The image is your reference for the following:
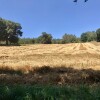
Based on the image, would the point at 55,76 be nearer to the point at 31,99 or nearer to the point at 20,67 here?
the point at 20,67

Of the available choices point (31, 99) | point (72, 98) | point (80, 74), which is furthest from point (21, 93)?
point (80, 74)

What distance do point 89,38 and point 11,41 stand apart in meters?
40.3

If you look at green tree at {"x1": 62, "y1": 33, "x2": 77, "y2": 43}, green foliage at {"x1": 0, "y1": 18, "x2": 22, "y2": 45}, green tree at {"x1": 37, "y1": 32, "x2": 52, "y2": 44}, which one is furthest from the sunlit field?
green tree at {"x1": 62, "y1": 33, "x2": 77, "y2": 43}

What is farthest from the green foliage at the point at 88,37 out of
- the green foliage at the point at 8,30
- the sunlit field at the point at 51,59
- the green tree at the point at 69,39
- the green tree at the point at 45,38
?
the sunlit field at the point at 51,59

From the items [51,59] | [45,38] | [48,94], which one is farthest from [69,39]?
[48,94]

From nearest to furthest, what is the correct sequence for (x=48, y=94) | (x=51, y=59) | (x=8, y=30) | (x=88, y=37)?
(x=48, y=94) → (x=51, y=59) → (x=8, y=30) → (x=88, y=37)

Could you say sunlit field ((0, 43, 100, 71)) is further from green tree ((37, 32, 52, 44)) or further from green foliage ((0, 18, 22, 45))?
green tree ((37, 32, 52, 44))

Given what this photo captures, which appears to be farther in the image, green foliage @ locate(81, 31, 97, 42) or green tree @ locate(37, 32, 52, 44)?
green foliage @ locate(81, 31, 97, 42)

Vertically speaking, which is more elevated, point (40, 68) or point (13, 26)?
point (13, 26)

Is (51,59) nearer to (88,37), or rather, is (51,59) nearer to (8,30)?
(8,30)

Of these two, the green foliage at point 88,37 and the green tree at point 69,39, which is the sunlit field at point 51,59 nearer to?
the green foliage at point 88,37

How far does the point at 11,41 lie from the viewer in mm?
98312

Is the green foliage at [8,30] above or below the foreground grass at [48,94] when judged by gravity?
above

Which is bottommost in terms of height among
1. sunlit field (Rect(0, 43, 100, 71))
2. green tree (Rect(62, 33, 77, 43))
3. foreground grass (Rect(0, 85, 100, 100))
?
foreground grass (Rect(0, 85, 100, 100))
